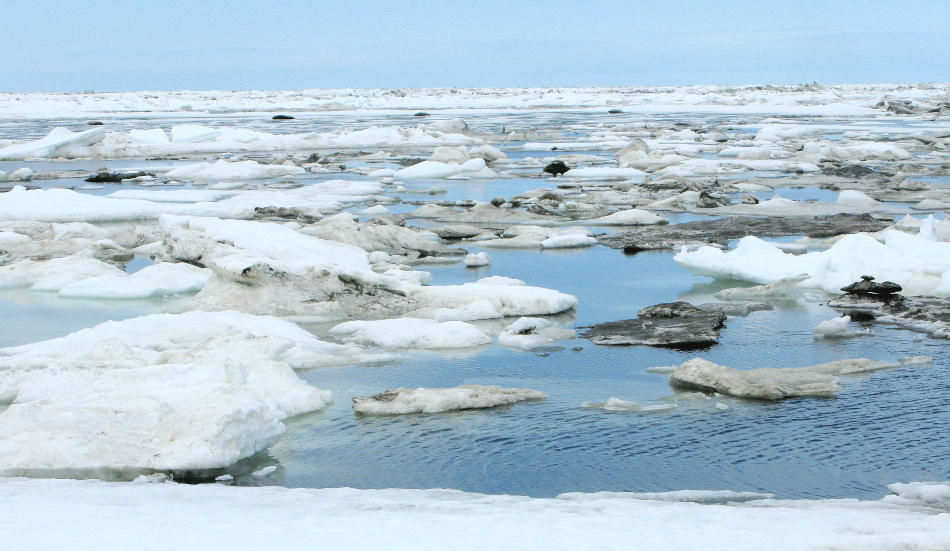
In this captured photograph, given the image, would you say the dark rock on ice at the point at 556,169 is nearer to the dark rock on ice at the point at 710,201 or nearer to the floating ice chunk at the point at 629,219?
the dark rock on ice at the point at 710,201

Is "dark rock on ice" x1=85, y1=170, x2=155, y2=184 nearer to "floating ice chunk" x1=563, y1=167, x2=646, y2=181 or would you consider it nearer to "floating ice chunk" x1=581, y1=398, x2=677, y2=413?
"floating ice chunk" x1=563, y1=167, x2=646, y2=181

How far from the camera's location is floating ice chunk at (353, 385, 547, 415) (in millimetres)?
4816

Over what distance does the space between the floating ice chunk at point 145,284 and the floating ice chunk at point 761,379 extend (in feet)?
13.5

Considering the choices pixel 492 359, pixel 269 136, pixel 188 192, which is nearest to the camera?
pixel 492 359

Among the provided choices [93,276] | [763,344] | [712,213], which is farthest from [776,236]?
[93,276]

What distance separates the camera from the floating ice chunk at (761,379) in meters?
5.00

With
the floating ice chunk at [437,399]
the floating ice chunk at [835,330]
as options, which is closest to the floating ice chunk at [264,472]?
the floating ice chunk at [437,399]

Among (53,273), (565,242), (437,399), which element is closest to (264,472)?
(437,399)

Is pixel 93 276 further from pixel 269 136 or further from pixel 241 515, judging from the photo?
pixel 269 136

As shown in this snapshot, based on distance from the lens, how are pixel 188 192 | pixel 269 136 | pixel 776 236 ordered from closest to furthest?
1. pixel 776 236
2. pixel 188 192
3. pixel 269 136

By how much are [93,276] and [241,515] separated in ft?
18.5

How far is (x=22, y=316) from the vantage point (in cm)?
713

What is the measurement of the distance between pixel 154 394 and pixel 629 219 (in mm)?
8272

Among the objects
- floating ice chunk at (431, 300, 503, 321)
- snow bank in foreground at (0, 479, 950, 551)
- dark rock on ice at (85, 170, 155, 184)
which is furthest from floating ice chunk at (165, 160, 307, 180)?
snow bank in foreground at (0, 479, 950, 551)
